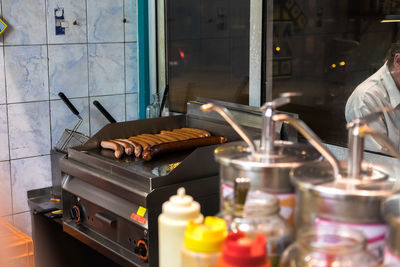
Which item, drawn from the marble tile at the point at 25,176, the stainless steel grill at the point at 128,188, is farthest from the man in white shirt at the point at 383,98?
the marble tile at the point at 25,176

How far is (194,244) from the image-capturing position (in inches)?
37.7

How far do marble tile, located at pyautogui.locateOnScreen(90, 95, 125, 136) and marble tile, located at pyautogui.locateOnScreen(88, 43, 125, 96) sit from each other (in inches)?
1.4

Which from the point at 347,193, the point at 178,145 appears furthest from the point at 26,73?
the point at 347,193

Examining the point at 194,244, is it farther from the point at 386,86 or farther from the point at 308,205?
the point at 386,86

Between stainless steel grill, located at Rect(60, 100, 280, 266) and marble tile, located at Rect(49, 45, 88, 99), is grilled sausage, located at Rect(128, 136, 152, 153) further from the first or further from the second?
marble tile, located at Rect(49, 45, 88, 99)

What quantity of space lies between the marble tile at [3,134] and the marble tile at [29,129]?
0.02 m

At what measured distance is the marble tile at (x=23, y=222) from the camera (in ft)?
10.4

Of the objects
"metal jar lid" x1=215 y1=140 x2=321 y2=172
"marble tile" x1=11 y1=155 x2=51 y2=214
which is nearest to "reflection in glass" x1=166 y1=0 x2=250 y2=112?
"marble tile" x1=11 y1=155 x2=51 y2=214

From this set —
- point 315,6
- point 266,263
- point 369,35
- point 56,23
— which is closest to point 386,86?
point 369,35

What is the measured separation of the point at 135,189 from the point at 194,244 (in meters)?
1.19

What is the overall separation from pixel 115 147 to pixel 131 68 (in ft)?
3.86

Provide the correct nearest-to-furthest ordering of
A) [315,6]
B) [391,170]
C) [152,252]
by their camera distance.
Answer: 1. [391,170]
2. [152,252]
3. [315,6]

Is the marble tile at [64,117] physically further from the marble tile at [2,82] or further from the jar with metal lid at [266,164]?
the jar with metal lid at [266,164]

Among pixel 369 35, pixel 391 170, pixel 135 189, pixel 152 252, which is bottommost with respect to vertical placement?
pixel 152 252
